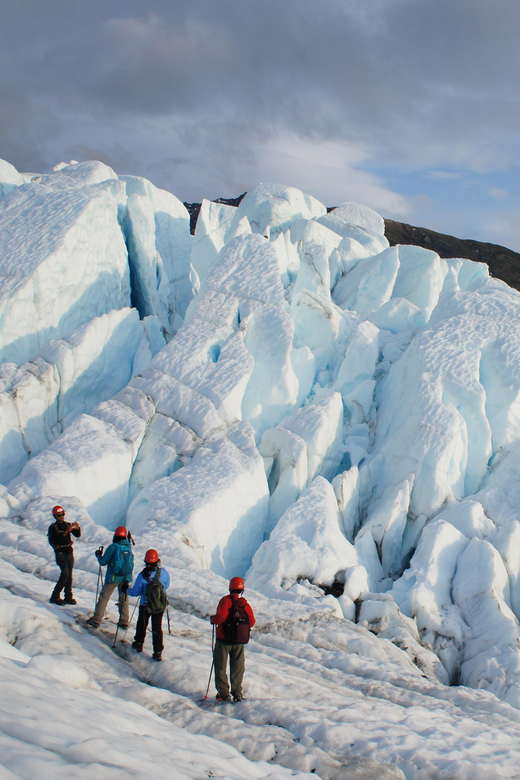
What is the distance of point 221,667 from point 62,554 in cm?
283

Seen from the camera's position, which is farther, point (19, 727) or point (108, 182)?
point (108, 182)

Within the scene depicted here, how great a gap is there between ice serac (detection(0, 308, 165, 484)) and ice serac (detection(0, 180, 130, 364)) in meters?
1.59

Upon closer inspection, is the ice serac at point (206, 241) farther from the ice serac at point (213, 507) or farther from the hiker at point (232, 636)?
the hiker at point (232, 636)

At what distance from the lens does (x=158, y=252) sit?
27906 mm

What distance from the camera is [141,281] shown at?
25.0m

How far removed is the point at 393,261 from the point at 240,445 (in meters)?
13.2

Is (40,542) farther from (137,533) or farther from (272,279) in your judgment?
(272,279)

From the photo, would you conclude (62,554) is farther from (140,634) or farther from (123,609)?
(140,634)

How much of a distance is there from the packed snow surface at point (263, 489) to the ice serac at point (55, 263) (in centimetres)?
10

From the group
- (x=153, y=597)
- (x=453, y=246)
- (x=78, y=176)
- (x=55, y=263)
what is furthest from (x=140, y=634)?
(x=453, y=246)

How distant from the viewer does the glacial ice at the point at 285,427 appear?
12.5 meters

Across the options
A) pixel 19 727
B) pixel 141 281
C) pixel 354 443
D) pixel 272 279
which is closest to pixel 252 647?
pixel 19 727

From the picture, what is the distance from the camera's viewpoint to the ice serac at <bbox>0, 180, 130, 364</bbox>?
734 inches

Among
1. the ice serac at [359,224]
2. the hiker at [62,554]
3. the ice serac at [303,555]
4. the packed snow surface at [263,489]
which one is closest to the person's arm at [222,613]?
the packed snow surface at [263,489]
